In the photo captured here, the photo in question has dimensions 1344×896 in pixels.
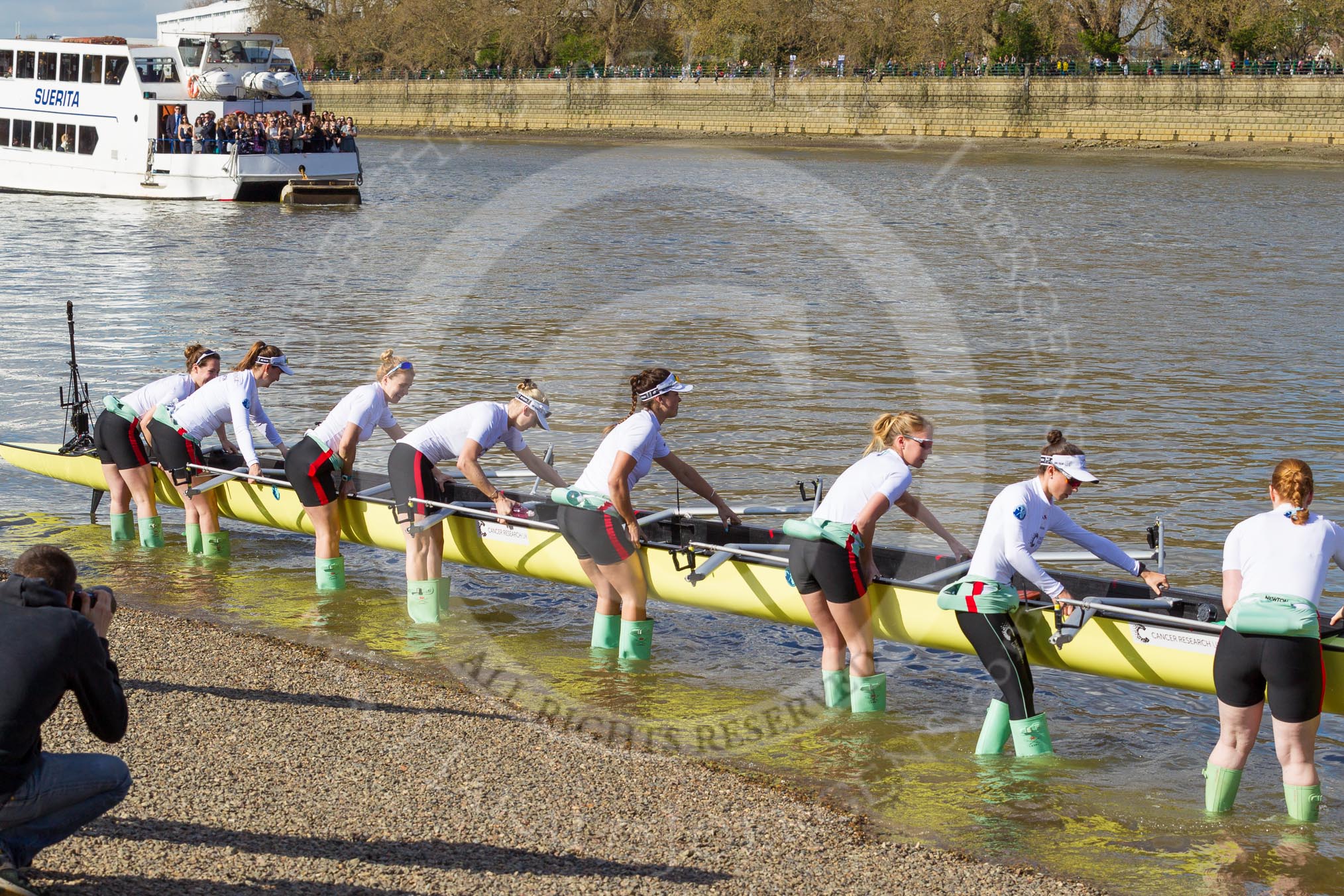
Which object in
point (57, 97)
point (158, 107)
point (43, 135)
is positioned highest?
point (57, 97)

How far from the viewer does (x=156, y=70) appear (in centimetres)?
3672

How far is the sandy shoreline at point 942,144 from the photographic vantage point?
172 feet

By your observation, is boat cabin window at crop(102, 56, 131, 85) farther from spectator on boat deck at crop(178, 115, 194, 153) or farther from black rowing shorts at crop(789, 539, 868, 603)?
black rowing shorts at crop(789, 539, 868, 603)

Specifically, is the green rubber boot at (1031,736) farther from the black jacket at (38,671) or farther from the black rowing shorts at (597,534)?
the black jacket at (38,671)

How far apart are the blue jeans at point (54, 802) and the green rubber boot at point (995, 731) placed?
4.15 metres

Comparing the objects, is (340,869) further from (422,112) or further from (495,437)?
(422,112)

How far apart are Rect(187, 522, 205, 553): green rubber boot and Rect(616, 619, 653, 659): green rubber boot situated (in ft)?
13.4

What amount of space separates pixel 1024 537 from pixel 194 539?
22.6 ft

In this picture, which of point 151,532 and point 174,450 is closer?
point 174,450

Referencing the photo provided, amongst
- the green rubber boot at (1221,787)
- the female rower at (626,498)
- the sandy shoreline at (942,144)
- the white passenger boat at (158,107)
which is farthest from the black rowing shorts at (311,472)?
the sandy shoreline at (942,144)

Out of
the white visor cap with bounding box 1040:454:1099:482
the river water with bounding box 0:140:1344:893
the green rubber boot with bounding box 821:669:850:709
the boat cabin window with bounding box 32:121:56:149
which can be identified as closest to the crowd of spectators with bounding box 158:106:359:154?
the river water with bounding box 0:140:1344:893

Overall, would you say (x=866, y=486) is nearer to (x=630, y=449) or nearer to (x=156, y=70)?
(x=630, y=449)

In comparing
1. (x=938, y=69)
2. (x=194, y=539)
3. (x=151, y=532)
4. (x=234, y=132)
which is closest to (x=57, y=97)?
(x=234, y=132)

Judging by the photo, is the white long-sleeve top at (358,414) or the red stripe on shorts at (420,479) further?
the white long-sleeve top at (358,414)
